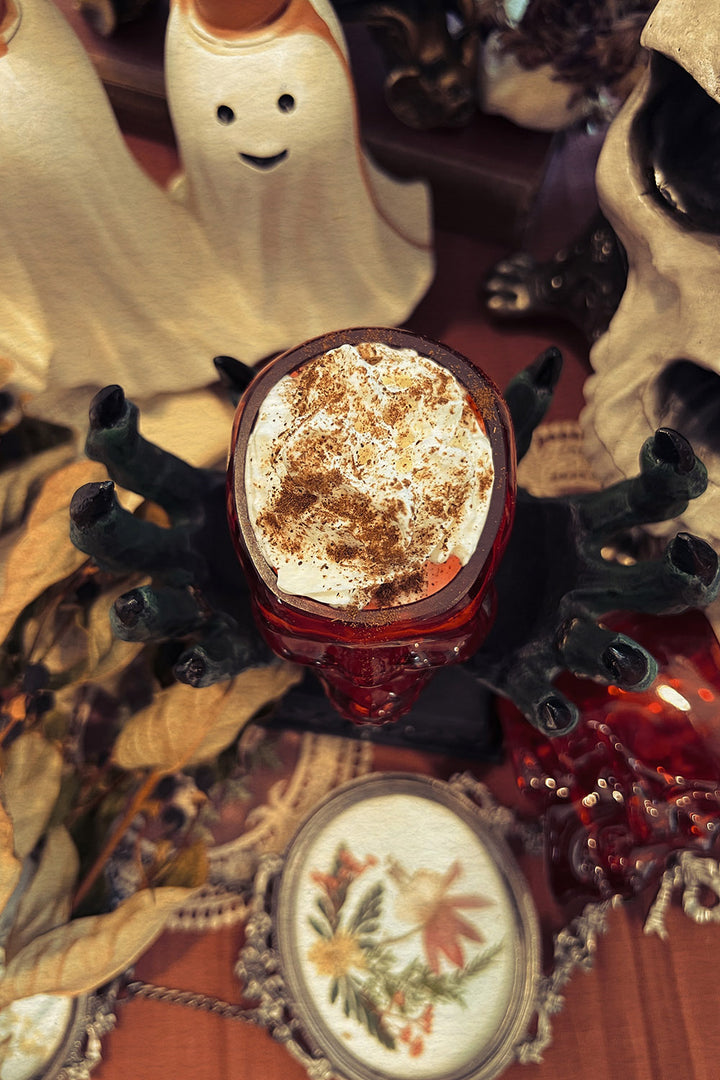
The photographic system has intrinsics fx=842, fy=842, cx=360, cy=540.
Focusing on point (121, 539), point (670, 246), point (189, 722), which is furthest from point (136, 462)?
point (670, 246)

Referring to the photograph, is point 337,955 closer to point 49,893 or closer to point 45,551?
point 49,893

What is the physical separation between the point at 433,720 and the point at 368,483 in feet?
0.78

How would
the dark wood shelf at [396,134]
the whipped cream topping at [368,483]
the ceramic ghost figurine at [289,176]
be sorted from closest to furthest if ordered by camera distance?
1. the whipped cream topping at [368,483]
2. the ceramic ghost figurine at [289,176]
3. the dark wood shelf at [396,134]

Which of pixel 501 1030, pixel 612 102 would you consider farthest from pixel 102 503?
pixel 612 102

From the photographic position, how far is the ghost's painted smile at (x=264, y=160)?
1.38 feet

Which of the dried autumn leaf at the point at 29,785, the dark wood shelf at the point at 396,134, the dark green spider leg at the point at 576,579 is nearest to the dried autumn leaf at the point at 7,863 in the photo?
the dried autumn leaf at the point at 29,785

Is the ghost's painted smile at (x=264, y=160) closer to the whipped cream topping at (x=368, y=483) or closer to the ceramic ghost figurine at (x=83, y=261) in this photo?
the ceramic ghost figurine at (x=83, y=261)

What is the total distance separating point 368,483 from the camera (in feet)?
0.94

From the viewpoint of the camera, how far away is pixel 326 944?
17.1 inches

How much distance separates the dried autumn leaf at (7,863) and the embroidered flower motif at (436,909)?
185 millimetres

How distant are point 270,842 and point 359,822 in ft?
0.17

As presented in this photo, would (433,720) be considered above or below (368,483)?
below

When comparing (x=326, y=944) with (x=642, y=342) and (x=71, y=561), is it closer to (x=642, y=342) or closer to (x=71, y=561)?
(x=71, y=561)

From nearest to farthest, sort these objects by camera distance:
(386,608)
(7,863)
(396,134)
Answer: (386,608), (7,863), (396,134)
